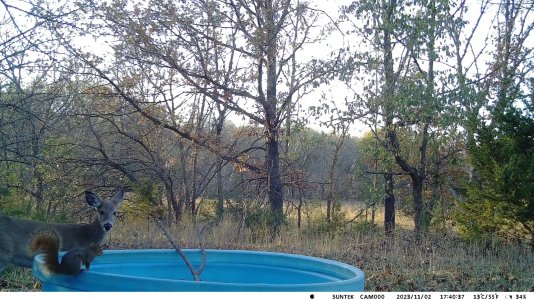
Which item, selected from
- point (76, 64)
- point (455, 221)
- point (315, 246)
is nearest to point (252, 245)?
point (315, 246)

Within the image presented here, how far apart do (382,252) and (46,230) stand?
244 inches

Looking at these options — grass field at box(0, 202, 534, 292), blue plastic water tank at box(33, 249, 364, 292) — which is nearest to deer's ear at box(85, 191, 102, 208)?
grass field at box(0, 202, 534, 292)

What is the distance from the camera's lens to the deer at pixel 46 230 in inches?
299

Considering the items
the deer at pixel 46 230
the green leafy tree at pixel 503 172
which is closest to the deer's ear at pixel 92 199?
the deer at pixel 46 230

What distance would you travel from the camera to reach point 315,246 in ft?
40.7

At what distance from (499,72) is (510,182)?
6150 millimetres

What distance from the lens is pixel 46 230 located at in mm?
7555

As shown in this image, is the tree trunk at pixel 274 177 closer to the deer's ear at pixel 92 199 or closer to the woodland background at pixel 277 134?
the woodland background at pixel 277 134

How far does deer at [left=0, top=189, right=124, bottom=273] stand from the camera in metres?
7.58

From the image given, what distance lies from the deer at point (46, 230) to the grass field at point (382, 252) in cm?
45

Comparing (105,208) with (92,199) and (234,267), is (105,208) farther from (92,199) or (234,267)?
(234,267)

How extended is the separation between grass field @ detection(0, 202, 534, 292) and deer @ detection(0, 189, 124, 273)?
446mm

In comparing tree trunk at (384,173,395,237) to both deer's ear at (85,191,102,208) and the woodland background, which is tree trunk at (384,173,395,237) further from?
deer's ear at (85,191,102,208)
